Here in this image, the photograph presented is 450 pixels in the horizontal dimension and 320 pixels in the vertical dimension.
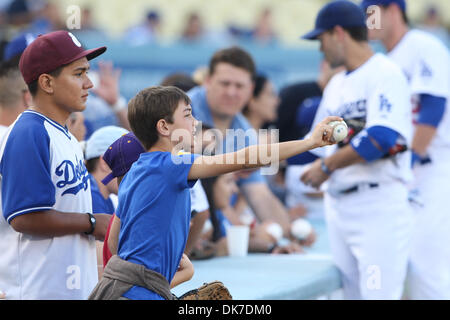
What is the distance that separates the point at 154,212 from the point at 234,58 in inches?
109

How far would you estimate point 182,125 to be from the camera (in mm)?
2252

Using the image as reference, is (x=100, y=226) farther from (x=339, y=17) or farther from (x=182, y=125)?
(x=339, y=17)

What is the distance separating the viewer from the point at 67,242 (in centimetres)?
237

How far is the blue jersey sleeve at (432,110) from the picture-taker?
4207 millimetres

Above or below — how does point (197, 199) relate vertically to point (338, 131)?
below

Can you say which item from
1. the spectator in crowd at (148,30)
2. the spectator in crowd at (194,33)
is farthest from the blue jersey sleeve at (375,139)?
the spectator in crowd at (148,30)

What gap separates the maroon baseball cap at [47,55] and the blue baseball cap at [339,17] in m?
1.75

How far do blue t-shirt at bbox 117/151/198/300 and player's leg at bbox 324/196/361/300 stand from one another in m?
1.91

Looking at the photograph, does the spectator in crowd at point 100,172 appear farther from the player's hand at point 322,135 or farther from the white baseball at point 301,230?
the white baseball at point 301,230

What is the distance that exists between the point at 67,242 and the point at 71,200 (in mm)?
146

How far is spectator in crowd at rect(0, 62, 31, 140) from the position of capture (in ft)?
9.99

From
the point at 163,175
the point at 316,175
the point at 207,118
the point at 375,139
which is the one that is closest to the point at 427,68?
the point at 375,139
